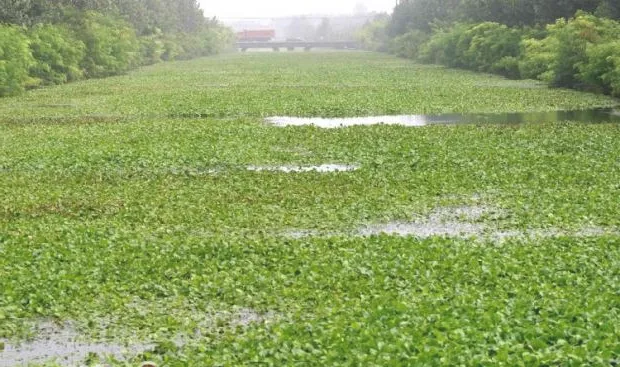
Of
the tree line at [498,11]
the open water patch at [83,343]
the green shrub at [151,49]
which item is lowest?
the green shrub at [151,49]

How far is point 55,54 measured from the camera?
2462 inches

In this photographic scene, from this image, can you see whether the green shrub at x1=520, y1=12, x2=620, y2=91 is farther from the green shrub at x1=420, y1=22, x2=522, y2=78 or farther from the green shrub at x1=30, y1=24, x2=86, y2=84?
the green shrub at x1=30, y1=24, x2=86, y2=84

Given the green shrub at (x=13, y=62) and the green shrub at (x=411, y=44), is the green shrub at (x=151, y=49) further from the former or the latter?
the green shrub at (x=13, y=62)

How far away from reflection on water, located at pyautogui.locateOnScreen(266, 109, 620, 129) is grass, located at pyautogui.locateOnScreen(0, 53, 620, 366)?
304 cm

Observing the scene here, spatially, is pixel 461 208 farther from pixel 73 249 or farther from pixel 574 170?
pixel 73 249

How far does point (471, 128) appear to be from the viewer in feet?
108

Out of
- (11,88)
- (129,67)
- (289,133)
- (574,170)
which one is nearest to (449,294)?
(574,170)

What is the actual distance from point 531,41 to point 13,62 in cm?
3246

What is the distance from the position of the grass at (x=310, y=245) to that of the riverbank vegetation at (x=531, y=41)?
57.3 ft

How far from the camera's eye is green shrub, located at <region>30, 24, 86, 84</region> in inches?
2370

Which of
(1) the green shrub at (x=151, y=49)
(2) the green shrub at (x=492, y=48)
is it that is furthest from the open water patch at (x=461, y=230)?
(1) the green shrub at (x=151, y=49)

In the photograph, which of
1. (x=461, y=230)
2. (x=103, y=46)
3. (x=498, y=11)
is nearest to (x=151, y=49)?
(x=103, y=46)

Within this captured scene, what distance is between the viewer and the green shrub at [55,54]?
60188 mm

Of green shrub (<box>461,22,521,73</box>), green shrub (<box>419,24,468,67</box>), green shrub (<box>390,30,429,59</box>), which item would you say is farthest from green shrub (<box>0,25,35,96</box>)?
green shrub (<box>390,30,429,59</box>)
